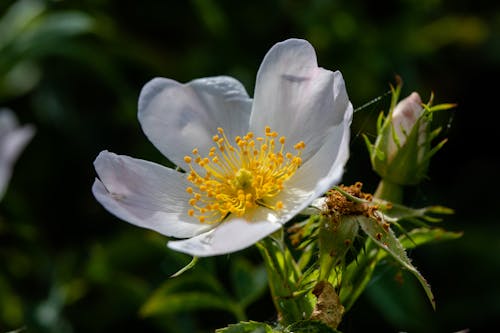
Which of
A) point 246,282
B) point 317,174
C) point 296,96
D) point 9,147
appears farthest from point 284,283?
point 9,147

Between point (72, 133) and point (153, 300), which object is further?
point (72, 133)

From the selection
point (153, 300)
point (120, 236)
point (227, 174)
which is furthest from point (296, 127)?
point (120, 236)

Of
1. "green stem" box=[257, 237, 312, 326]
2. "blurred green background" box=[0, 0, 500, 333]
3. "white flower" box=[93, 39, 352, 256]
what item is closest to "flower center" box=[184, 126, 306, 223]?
"white flower" box=[93, 39, 352, 256]

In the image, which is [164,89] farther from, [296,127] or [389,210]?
[389,210]

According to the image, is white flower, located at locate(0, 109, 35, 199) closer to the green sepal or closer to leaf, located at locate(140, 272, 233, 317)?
leaf, located at locate(140, 272, 233, 317)

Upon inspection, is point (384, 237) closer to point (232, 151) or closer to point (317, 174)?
point (317, 174)

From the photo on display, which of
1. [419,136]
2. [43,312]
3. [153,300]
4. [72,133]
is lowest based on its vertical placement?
[43,312]

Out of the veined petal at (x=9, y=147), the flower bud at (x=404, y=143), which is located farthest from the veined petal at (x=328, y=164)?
the veined petal at (x=9, y=147)
